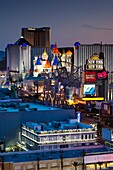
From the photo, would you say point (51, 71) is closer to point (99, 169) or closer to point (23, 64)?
point (23, 64)

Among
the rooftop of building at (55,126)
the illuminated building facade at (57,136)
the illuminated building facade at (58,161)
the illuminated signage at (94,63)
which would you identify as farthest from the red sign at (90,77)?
the illuminated building facade at (58,161)

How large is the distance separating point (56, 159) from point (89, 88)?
34.0 meters

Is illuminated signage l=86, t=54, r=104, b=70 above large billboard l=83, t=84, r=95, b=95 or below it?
above

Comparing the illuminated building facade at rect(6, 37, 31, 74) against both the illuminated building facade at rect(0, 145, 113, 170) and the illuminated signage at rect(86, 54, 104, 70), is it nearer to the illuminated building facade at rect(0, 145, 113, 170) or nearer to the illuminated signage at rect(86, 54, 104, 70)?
the illuminated signage at rect(86, 54, 104, 70)

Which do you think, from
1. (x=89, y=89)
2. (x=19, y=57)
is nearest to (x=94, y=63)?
(x=89, y=89)

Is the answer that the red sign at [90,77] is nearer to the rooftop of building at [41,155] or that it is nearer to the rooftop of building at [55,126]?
the rooftop of building at [55,126]

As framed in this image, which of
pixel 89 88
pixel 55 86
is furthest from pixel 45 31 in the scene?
pixel 89 88

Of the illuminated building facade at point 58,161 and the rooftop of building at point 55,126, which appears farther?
the rooftop of building at point 55,126

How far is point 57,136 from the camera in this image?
21859 mm

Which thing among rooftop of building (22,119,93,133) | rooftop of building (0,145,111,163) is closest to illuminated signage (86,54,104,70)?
rooftop of building (22,119,93,133)

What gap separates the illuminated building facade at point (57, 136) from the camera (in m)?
21.7

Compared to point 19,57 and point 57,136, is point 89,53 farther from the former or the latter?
point 57,136

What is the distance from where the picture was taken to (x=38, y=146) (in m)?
21.5

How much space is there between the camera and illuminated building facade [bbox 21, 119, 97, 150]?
21656 mm
